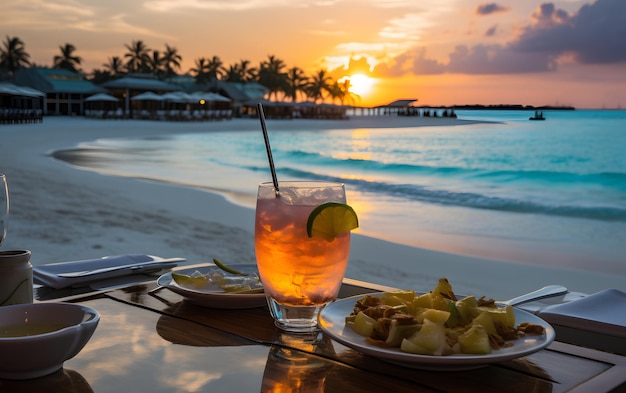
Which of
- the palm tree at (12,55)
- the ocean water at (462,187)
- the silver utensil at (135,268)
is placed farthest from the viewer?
the palm tree at (12,55)

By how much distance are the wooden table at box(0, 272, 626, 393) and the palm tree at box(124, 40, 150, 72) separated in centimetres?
5131

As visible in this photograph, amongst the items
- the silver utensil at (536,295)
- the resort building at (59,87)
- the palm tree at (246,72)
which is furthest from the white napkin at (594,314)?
the palm tree at (246,72)

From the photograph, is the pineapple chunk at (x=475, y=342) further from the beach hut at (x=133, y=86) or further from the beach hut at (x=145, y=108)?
the beach hut at (x=145, y=108)

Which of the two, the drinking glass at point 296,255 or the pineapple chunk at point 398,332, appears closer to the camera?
the pineapple chunk at point 398,332

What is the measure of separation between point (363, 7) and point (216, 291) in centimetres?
3865

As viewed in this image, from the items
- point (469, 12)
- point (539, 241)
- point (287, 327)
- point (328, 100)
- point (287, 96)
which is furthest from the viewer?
point (328, 100)

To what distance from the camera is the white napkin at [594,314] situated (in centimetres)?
109

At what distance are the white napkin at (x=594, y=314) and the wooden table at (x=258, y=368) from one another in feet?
0.64

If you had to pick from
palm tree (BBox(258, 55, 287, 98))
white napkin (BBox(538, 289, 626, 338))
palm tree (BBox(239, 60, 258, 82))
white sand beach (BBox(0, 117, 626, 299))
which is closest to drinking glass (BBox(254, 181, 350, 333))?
white napkin (BBox(538, 289, 626, 338))

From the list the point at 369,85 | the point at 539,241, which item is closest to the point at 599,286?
the point at 539,241

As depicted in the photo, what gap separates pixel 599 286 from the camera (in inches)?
193

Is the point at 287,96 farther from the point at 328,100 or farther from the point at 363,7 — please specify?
the point at 363,7

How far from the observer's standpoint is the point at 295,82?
59.9 m

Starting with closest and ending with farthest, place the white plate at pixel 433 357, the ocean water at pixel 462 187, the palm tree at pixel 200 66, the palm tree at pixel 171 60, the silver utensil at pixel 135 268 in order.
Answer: the white plate at pixel 433 357 < the silver utensil at pixel 135 268 < the ocean water at pixel 462 187 < the palm tree at pixel 171 60 < the palm tree at pixel 200 66
